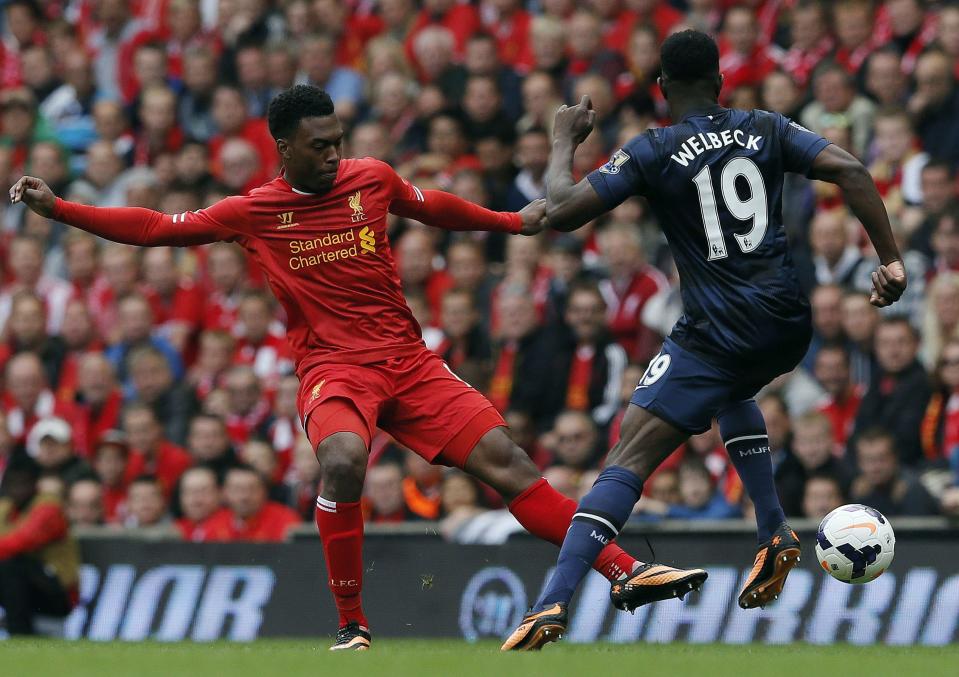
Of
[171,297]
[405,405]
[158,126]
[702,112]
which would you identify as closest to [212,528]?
[171,297]

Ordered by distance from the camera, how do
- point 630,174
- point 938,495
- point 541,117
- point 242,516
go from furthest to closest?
point 541,117 < point 242,516 < point 938,495 < point 630,174

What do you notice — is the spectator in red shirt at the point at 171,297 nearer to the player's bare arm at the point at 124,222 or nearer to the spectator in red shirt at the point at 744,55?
the spectator in red shirt at the point at 744,55

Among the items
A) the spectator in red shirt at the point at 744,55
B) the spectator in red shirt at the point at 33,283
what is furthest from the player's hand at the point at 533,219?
the spectator in red shirt at the point at 33,283

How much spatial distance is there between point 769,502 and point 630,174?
5.60 ft

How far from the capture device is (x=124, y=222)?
854 centimetres

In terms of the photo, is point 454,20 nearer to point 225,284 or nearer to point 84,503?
point 225,284

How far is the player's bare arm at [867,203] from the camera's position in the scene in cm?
789

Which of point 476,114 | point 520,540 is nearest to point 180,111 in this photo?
point 476,114

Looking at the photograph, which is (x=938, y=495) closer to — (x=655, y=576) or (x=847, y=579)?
(x=847, y=579)

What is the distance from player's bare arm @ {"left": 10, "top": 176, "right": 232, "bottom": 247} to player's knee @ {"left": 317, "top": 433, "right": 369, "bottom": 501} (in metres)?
1.15

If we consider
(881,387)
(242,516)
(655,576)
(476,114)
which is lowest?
(242,516)

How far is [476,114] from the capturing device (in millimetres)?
15375

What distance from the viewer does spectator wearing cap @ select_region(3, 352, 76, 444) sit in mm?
15367

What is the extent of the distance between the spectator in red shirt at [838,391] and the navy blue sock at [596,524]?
4451mm
